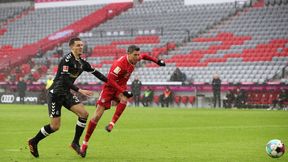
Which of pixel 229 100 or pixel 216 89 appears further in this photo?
pixel 216 89

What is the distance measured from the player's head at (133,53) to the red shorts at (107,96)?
73 centimetres

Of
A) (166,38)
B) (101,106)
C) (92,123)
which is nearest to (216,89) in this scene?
(166,38)

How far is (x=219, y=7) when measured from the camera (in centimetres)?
5141

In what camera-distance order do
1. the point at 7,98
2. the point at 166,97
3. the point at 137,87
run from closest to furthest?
the point at 166,97
the point at 137,87
the point at 7,98

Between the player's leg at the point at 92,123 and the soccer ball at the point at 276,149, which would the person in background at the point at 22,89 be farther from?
the soccer ball at the point at 276,149

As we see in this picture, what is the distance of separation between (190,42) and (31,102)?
39.4ft

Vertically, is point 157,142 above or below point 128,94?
below

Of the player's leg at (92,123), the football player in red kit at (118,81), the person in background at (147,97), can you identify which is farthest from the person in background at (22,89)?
the player's leg at (92,123)

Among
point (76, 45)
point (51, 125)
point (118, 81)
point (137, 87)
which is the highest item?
point (76, 45)

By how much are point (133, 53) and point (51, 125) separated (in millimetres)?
2496

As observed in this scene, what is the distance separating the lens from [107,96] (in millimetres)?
14281

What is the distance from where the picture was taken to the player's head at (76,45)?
13.0 metres

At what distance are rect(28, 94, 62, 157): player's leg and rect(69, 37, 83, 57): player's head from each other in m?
0.95

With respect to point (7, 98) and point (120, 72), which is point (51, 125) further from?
point (7, 98)
